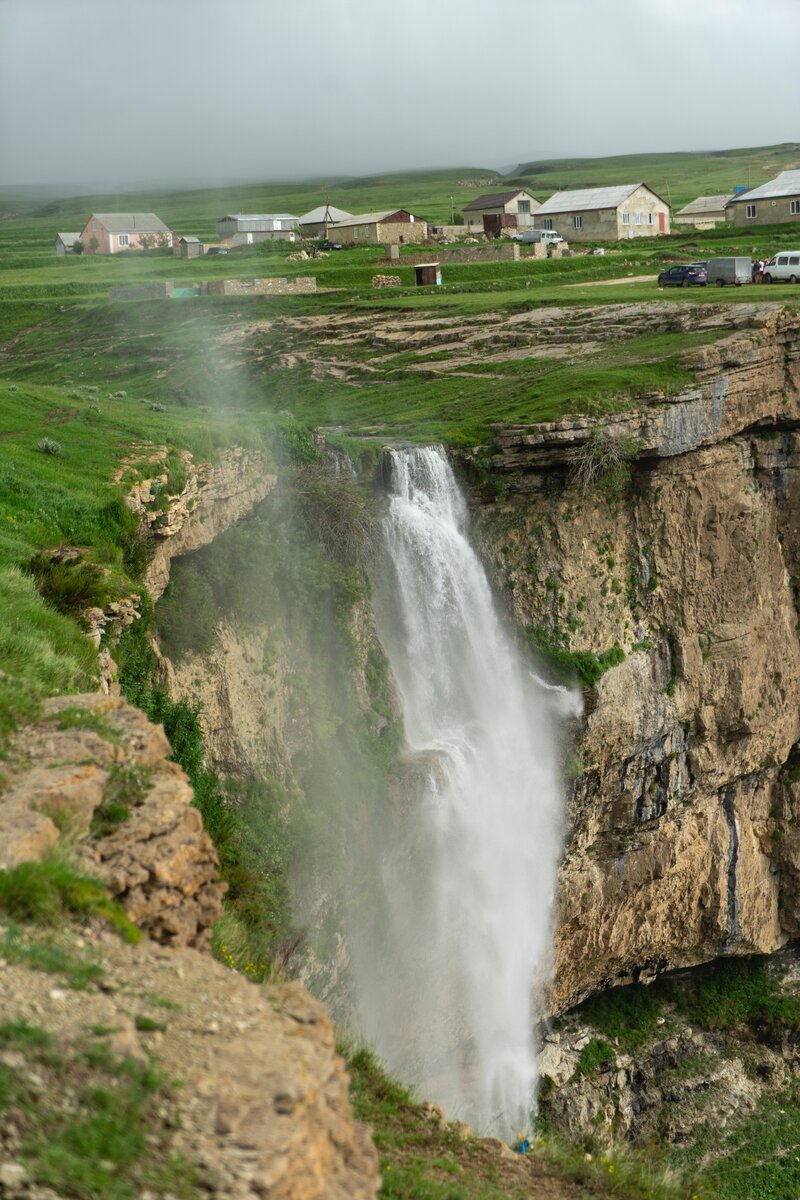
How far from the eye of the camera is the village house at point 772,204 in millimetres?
69250

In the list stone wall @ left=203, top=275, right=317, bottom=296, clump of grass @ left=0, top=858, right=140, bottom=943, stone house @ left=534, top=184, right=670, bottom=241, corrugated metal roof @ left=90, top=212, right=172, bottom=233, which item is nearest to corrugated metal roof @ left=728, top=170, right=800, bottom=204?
stone house @ left=534, top=184, right=670, bottom=241

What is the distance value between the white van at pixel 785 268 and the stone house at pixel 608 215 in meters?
24.5

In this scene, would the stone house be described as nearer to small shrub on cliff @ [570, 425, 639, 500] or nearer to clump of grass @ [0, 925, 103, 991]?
small shrub on cliff @ [570, 425, 639, 500]

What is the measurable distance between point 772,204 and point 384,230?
23.0m

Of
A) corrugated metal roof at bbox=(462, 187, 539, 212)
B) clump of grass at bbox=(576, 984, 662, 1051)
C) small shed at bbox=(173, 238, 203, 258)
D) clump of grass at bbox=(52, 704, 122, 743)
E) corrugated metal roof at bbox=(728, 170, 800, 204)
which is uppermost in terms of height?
corrugated metal roof at bbox=(462, 187, 539, 212)

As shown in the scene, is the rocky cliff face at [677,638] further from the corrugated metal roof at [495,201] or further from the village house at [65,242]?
the corrugated metal roof at [495,201]

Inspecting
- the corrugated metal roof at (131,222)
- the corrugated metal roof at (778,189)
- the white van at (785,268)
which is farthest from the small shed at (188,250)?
the corrugated metal roof at (778,189)

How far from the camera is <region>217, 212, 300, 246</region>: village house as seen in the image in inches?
3268

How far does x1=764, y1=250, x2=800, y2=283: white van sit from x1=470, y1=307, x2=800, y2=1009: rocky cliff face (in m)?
12.5

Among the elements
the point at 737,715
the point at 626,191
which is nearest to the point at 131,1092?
the point at 737,715

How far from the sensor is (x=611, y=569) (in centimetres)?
3123

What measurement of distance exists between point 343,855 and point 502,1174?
11.0m

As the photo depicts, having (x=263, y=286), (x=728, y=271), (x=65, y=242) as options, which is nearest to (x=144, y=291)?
(x=263, y=286)

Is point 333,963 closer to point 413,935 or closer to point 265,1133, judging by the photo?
point 413,935
